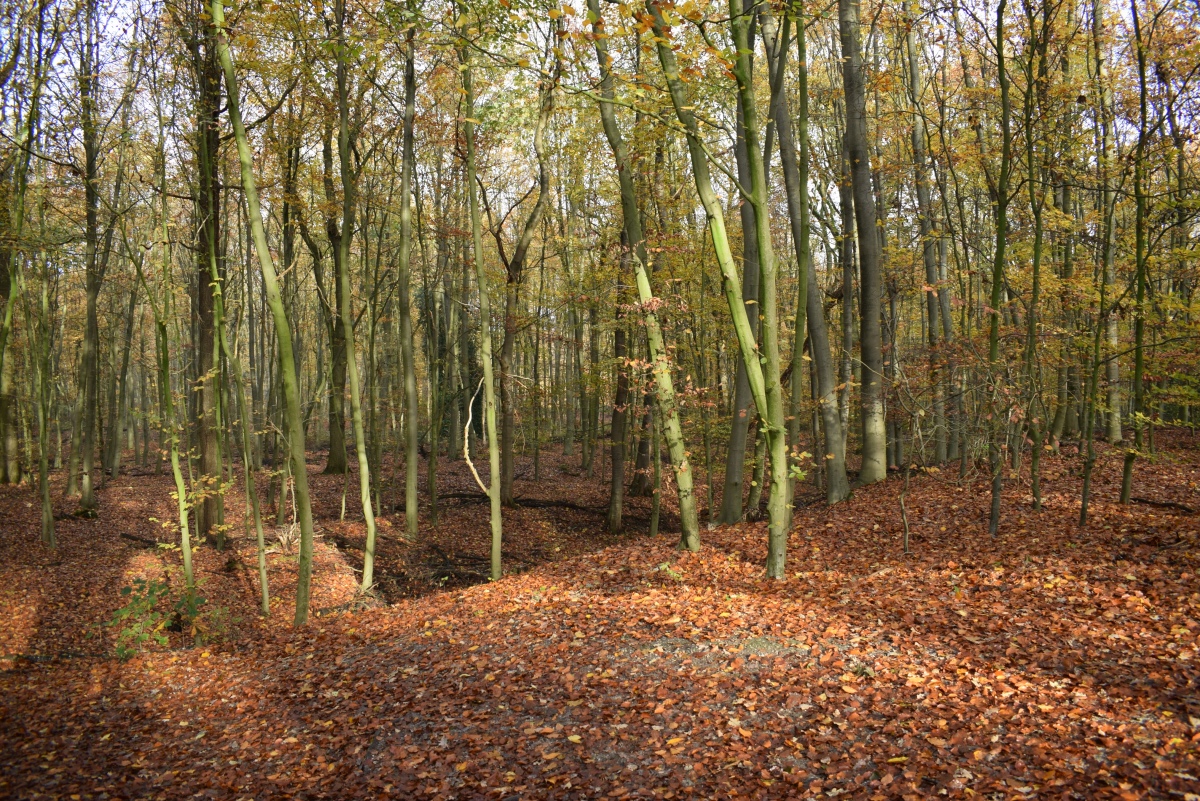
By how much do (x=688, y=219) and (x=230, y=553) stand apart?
1179 centimetres

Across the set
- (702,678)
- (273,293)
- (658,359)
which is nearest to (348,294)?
(273,293)

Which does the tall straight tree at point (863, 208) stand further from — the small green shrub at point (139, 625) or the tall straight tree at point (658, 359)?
the small green shrub at point (139, 625)

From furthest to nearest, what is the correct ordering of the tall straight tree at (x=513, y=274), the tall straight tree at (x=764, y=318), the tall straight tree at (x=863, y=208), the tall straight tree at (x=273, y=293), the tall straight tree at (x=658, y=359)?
the tall straight tree at (x=513, y=274) → the tall straight tree at (x=863, y=208) → the tall straight tree at (x=658, y=359) → the tall straight tree at (x=273, y=293) → the tall straight tree at (x=764, y=318)

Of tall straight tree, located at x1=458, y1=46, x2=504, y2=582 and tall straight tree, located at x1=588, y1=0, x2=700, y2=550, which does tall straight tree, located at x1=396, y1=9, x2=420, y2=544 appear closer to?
tall straight tree, located at x1=458, y1=46, x2=504, y2=582

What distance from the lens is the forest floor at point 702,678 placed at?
4.10 metres

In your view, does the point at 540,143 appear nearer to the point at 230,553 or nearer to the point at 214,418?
the point at 214,418

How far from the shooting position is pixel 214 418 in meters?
11.4

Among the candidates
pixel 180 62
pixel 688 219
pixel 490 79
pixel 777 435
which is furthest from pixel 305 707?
pixel 688 219

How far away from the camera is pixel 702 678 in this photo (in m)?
5.33

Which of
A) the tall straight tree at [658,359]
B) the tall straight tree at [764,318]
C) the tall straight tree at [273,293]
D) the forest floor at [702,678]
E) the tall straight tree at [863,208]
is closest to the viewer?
the forest floor at [702,678]

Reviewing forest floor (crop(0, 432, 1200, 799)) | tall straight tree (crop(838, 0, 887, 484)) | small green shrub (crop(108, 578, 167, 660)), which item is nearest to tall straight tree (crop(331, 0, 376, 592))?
forest floor (crop(0, 432, 1200, 799))

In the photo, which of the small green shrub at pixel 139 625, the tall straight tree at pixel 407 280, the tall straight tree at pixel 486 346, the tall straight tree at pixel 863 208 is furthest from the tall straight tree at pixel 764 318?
the small green shrub at pixel 139 625

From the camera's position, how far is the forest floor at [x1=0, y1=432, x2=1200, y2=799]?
410cm

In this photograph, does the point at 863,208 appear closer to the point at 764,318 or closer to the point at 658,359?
the point at 658,359
